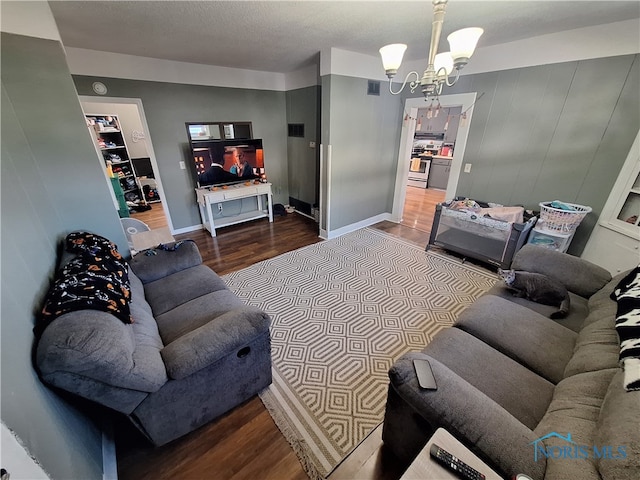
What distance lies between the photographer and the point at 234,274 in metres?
3.01

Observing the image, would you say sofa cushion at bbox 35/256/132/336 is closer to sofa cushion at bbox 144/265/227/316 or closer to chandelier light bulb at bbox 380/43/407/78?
sofa cushion at bbox 144/265/227/316

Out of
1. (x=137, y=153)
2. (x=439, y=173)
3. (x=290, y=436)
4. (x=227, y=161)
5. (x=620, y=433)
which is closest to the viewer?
(x=620, y=433)

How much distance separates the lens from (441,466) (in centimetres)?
77

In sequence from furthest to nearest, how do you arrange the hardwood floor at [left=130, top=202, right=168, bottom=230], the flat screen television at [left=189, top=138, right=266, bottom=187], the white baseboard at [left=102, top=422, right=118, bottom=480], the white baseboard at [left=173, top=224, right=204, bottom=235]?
1. the hardwood floor at [left=130, top=202, right=168, bottom=230]
2. the white baseboard at [left=173, top=224, right=204, bottom=235]
3. the flat screen television at [left=189, top=138, right=266, bottom=187]
4. the white baseboard at [left=102, top=422, right=118, bottom=480]

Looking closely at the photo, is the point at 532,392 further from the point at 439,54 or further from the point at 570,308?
the point at 439,54

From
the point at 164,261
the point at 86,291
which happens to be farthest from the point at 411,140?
the point at 86,291

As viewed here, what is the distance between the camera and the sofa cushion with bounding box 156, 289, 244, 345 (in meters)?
1.54

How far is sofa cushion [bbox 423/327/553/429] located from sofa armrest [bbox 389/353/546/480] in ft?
0.68

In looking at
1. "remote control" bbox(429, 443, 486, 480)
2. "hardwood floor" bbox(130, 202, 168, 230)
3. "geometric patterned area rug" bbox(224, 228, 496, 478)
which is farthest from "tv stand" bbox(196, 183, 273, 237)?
"remote control" bbox(429, 443, 486, 480)

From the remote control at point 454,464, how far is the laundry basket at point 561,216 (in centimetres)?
278

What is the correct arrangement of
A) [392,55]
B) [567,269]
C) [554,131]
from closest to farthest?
[392,55]
[567,269]
[554,131]

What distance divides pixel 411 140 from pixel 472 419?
399 centimetres

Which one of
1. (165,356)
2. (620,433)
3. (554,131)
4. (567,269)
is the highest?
(554,131)

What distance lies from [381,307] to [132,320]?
1.98m
